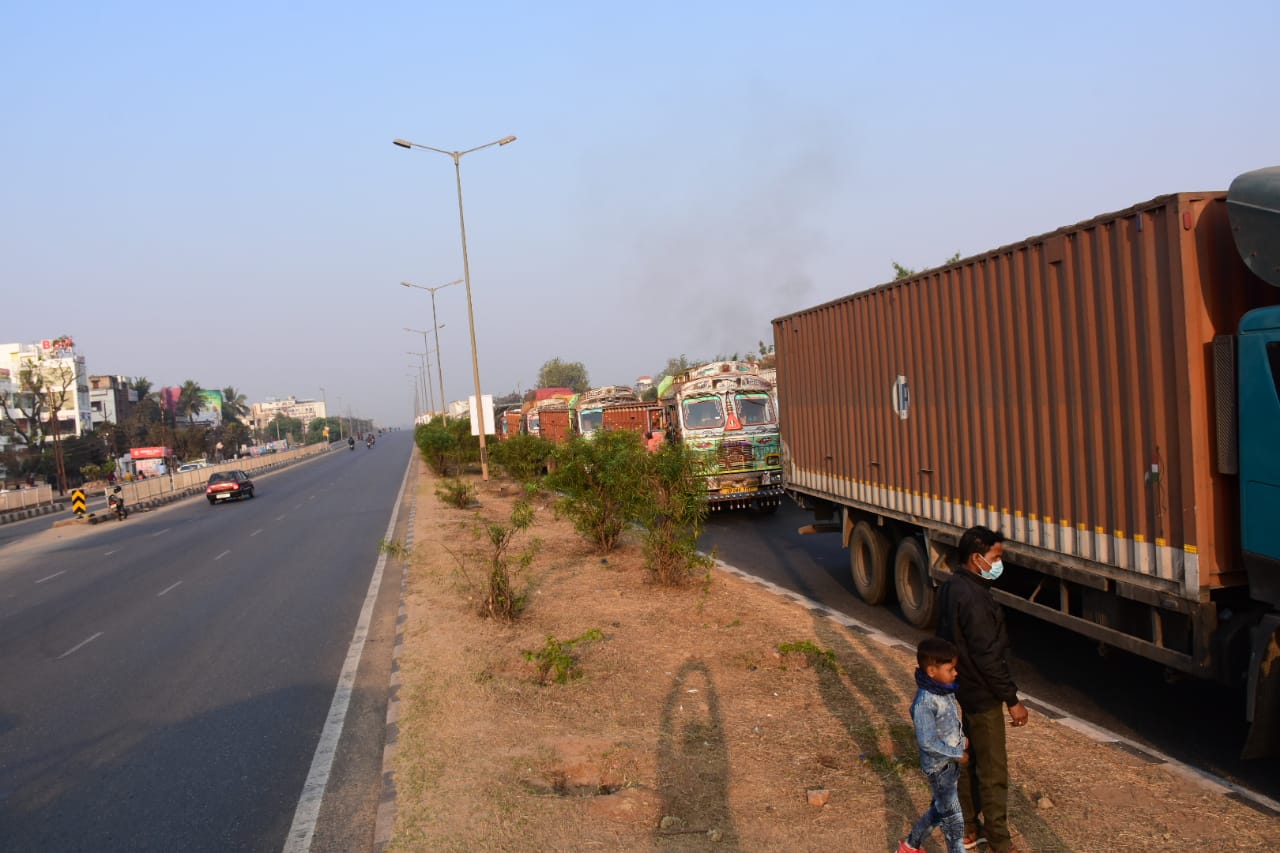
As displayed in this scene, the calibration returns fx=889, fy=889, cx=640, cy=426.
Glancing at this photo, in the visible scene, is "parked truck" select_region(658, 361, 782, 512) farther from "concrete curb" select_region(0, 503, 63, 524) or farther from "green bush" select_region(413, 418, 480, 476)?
"concrete curb" select_region(0, 503, 63, 524)

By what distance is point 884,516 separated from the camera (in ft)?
31.3

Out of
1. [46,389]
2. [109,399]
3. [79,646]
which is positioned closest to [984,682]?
[79,646]

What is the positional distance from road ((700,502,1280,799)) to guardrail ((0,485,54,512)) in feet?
144

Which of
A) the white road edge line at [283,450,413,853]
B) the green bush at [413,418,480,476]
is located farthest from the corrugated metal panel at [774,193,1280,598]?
the green bush at [413,418,480,476]

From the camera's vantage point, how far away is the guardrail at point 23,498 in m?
41.8

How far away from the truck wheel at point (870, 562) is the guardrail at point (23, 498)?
44142mm

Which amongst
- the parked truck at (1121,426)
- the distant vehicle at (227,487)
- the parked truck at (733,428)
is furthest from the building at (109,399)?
the parked truck at (1121,426)

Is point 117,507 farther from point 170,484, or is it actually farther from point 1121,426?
point 1121,426

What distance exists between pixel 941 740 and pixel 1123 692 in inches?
146

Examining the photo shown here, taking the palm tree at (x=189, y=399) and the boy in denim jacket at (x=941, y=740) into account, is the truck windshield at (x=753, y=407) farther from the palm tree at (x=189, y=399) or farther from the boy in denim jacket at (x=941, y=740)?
the palm tree at (x=189, y=399)

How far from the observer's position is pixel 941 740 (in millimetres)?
3863

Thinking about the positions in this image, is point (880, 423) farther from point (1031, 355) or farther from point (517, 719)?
point (517, 719)

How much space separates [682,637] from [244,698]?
3969 millimetres

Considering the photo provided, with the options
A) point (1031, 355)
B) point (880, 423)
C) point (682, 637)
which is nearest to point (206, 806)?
point (682, 637)
